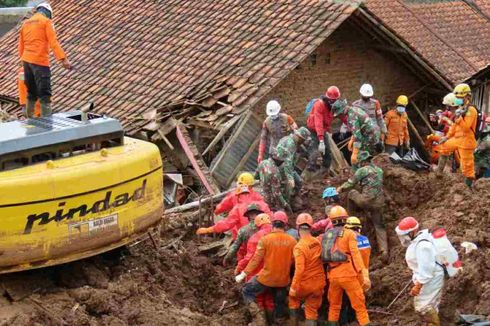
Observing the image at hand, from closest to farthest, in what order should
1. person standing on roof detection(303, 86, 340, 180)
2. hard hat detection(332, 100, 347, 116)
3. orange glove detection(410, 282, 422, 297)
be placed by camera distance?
orange glove detection(410, 282, 422, 297), hard hat detection(332, 100, 347, 116), person standing on roof detection(303, 86, 340, 180)

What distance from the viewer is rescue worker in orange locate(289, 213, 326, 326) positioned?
34.4ft

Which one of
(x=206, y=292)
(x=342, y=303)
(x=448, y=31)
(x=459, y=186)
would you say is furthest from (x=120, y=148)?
(x=448, y=31)

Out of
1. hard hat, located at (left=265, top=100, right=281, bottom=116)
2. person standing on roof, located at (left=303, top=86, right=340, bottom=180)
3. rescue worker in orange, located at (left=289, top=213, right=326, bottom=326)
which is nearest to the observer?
rescue worker in orange, located at (left=289, top=213, right=326, bottom=326)

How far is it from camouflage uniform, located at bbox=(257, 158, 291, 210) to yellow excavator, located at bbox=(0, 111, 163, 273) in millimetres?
3064

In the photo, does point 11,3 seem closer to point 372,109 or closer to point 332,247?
point 372,109

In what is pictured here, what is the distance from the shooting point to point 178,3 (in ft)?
63.8

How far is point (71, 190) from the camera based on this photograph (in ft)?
29.5

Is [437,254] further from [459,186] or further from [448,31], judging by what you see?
[448,31]

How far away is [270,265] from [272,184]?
2.36 m

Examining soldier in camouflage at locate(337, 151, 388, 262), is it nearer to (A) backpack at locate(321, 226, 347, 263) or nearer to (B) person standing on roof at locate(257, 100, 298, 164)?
(B) person standing on roof at locate(257, 100, 298, 164)

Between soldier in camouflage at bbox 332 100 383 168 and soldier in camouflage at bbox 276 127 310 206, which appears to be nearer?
soldier in camouflage at bbox 276 127 310 206

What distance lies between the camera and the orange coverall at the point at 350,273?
1032cm

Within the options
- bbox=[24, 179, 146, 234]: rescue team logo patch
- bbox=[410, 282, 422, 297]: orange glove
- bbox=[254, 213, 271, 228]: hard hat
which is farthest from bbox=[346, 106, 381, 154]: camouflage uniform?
bbox=[24, 179, 146, 234]: rescue team logo patch

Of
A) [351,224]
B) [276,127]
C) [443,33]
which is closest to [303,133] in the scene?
[276,127]
